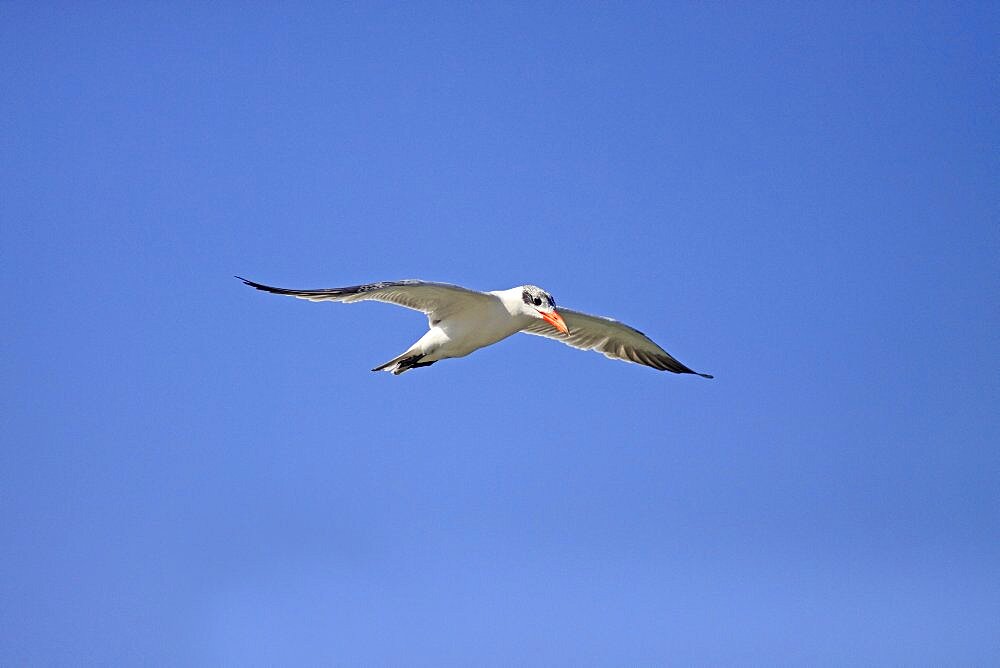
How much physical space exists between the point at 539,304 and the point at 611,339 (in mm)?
3304

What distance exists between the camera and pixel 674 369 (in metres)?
18.5

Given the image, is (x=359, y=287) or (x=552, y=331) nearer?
(x=359, y=287)

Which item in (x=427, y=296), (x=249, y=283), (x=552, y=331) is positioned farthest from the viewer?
(x=552, y=331)

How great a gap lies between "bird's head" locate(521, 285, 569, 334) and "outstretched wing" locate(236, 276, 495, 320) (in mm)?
590

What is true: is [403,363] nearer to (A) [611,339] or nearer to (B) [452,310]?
(B) [452,310]

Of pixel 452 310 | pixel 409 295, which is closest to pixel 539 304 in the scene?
pixel 452 310

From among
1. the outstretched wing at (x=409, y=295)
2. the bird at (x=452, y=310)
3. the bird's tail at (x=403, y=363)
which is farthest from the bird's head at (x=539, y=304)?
the bird's tail at (x=403, y=363)

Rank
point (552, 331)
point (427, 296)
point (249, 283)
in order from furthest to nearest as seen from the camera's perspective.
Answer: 1. point (552, 331)
2. point (427, 296)
3. point (249, 283)

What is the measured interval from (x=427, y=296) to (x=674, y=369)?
557 cm

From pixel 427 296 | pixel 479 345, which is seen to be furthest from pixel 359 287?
pixel 479 345

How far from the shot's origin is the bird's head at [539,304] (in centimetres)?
1531

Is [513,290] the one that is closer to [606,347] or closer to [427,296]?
[427,296]

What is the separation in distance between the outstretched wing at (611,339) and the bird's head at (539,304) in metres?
Answer: 1.92

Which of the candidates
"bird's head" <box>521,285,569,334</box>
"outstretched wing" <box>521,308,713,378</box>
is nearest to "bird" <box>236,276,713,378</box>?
"bird's head" <box>521,285,569,334</box>
